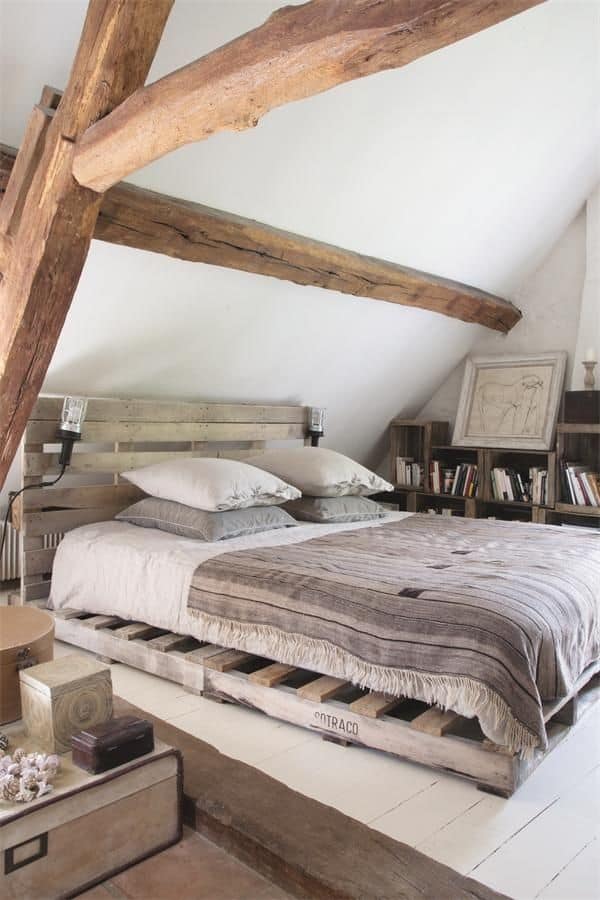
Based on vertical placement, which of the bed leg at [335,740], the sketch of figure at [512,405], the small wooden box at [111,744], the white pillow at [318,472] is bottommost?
the bed leg at [335,740]

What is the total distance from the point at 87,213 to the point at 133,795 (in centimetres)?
174

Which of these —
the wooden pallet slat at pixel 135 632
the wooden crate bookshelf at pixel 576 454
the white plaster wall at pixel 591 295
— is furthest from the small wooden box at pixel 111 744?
the white plaster wall at pixel 591 295

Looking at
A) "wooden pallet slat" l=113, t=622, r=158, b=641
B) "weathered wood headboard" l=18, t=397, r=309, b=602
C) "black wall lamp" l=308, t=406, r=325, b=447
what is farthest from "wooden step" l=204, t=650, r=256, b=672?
"black wall lamp" l=308, t=406, r=325, b=447

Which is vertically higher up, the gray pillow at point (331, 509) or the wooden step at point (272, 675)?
the gray pillow at point (331, 509)

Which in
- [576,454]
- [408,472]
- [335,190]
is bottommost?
[408,472]

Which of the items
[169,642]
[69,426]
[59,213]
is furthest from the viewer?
[69,426]

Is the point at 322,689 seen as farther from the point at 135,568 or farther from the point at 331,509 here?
the point at 331,509

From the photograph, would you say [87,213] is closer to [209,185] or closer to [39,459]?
[209,185]

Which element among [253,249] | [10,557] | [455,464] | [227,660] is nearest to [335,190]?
[253,249]

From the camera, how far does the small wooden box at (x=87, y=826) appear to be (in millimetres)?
1247

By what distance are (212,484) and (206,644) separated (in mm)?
719

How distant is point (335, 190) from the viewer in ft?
11.1

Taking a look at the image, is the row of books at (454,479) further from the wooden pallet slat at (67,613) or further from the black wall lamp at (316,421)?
the wooden pallet slat at (67,613)

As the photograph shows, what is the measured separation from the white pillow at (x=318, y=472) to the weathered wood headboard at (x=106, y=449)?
1.14 feet
